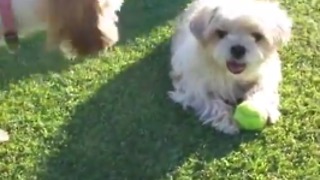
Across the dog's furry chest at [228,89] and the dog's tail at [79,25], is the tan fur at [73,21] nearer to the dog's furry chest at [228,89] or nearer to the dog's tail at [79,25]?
the dog's tail at [79,25]

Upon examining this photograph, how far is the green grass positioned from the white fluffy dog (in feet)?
0.28

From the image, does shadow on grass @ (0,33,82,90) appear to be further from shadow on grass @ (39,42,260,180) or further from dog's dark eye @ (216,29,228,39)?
dog's dark eye @ (216,29,228,39)

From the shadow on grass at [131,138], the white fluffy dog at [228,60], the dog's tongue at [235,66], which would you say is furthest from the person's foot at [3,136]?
the dog's tongue at [235,66]

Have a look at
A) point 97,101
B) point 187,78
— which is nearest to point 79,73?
point 97,101

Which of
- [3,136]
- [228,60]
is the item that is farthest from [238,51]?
[3,136]

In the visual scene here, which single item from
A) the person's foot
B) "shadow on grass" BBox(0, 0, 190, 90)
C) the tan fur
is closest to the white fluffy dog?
"shadow on grass" BBox(0, 0, 190, 90)

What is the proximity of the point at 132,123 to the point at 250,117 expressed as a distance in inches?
22.2

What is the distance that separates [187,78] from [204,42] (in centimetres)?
28

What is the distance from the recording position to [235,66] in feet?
12.5

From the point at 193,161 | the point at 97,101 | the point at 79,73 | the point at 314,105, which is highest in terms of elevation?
the point at 79,73

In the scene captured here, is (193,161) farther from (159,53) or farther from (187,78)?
(159,53)

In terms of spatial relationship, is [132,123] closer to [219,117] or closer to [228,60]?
[219,117]

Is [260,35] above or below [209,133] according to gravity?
above

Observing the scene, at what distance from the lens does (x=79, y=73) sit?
424 centimetres
